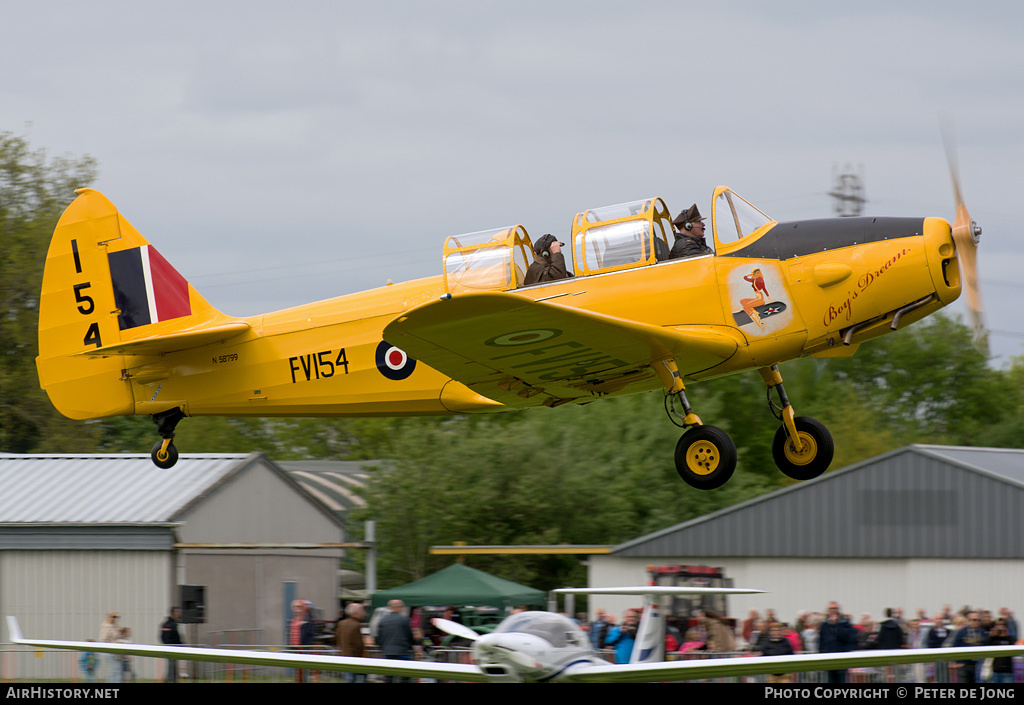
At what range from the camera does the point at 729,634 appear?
14.0 meters

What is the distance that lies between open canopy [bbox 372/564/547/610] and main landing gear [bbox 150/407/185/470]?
5805mm

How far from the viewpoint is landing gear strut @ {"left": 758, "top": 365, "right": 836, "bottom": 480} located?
10.8 metres

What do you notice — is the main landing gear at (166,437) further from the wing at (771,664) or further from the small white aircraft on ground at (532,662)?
the wing at (771,664)

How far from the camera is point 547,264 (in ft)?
35.9

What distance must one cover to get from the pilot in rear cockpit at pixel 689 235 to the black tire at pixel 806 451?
5.87ft

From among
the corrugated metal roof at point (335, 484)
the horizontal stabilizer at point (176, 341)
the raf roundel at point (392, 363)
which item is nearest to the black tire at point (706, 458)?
the raf roundel at point (392, 363)

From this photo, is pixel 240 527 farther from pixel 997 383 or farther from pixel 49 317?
pixel 997 383

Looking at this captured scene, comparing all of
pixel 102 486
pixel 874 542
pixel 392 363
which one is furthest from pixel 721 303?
pixel 102 486

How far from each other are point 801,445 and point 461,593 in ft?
26.7

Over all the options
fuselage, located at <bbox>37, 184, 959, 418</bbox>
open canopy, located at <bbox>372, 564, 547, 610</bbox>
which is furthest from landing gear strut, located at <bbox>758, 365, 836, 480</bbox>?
open canopy, located at <bbox>372, 564, 547, 610</bbox>

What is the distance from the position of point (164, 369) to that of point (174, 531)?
615 centimetres

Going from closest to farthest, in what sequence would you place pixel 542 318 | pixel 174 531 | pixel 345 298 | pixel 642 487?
pixel 542 318, pixel 345 298, pixel 174 531, pixel 642 487

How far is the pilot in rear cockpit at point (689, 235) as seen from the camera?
10.6 meters
